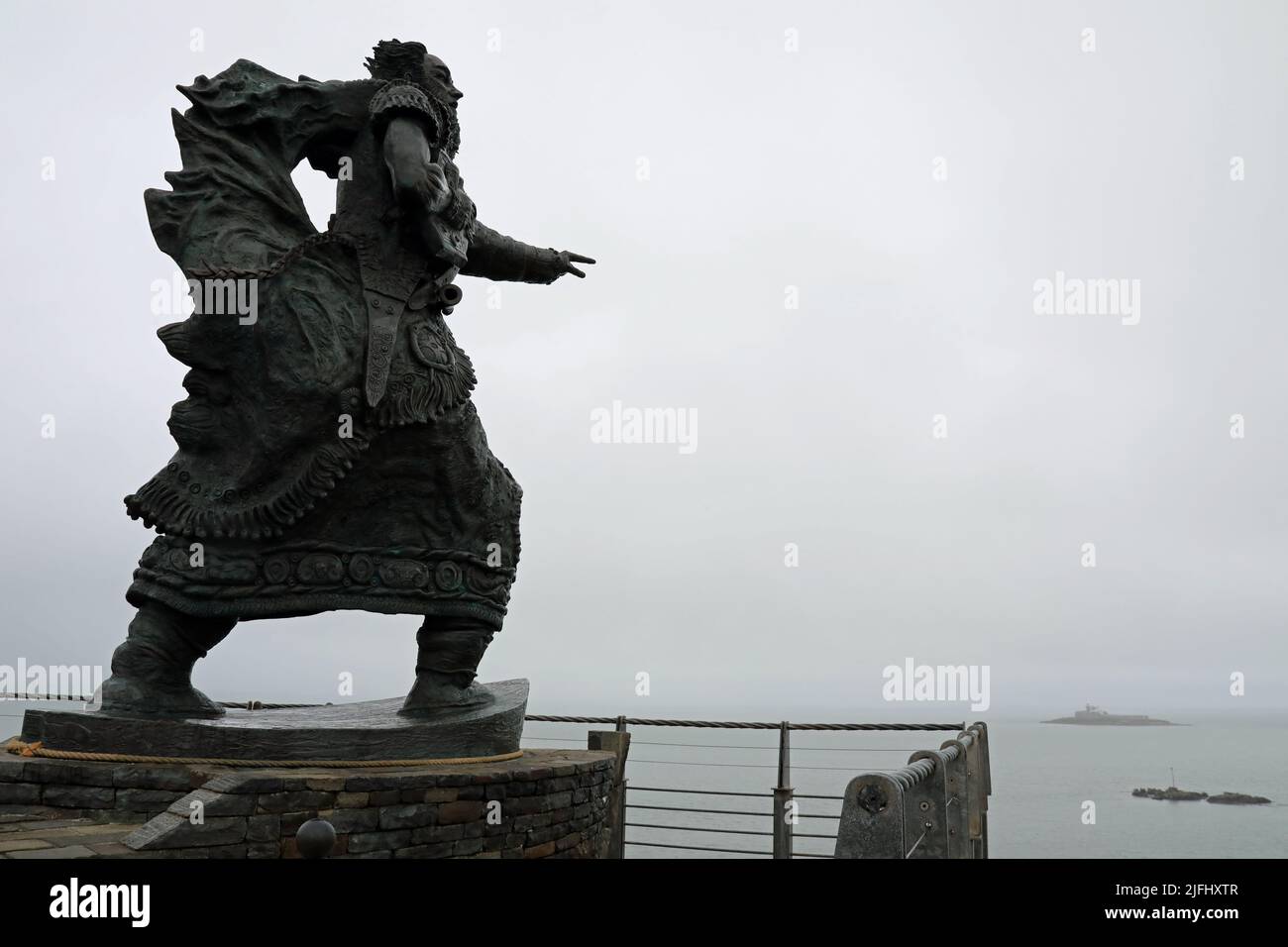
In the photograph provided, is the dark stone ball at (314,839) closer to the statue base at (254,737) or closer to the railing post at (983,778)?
the statue base at (254,737)

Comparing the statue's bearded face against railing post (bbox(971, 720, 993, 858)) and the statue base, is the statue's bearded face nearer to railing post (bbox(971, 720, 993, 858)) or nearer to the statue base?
the statue base

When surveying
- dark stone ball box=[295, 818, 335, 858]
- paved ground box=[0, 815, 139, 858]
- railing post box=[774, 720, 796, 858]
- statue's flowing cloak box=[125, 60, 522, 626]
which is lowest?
railing post box=[774, 720, 796, 858]

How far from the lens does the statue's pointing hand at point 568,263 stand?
6.05 metres

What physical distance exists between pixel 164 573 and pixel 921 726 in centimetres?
522

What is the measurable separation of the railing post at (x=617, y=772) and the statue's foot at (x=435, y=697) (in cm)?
210

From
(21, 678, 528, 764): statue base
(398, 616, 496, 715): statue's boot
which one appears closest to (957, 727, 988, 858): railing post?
(398, 616, 496, 715): statue's boot

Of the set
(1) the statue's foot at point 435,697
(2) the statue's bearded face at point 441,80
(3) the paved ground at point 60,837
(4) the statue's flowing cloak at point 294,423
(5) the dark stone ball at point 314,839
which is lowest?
(3) the paved ground at point 60,837

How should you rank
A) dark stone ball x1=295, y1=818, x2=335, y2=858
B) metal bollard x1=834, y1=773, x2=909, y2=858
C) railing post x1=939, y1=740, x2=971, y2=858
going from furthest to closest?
railing post x1=939, y1=740, x2=971, y2=858 → dark stone ball x1=295, y1=818, x2=335, y2=858 → metal bollard x1=834, y1=773, x2=909, y2=858

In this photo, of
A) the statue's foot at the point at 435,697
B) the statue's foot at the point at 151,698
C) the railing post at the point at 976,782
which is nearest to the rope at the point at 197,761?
the statue's foot at the point at 151,698

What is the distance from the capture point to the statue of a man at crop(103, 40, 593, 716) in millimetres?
4965

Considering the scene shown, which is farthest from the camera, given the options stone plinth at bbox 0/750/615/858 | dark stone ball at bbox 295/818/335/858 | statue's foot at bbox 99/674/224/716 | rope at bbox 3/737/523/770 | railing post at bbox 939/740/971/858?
statue's foot at bbox 99/674/224/716

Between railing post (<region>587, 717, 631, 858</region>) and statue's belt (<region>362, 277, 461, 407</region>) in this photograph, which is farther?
railing post (<region>587, 717, 631, 858</region>)
